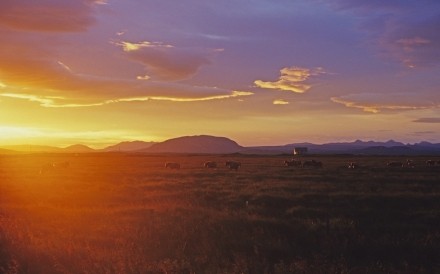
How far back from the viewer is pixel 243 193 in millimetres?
26375

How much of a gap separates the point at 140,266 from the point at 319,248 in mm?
4941

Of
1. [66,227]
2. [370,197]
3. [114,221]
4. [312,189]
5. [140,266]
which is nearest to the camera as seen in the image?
[140,266]

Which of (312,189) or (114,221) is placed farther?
(312,189)

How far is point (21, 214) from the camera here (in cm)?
1848

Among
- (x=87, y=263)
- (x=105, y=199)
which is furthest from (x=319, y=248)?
(x=105, y=199)

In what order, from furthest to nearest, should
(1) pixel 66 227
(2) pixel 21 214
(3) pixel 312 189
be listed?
(3) pixel 312 189, (2) pixel 21 214, (1) pixel 66 227

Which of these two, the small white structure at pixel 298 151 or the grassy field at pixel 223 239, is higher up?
the small white structure at pixel 298 151

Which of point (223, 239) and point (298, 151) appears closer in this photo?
point (223, 239)

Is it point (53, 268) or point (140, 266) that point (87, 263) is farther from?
point (140, 266)

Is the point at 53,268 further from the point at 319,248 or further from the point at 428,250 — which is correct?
the point at 428,250

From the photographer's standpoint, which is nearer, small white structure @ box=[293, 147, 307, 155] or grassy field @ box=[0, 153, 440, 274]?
grassy field @ box=[0, 153, 440, 274]

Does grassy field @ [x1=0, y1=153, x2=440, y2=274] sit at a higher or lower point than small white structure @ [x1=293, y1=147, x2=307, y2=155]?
lower

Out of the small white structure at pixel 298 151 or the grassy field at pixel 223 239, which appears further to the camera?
the small white structure at pixel 298 151

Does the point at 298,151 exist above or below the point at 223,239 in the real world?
above
